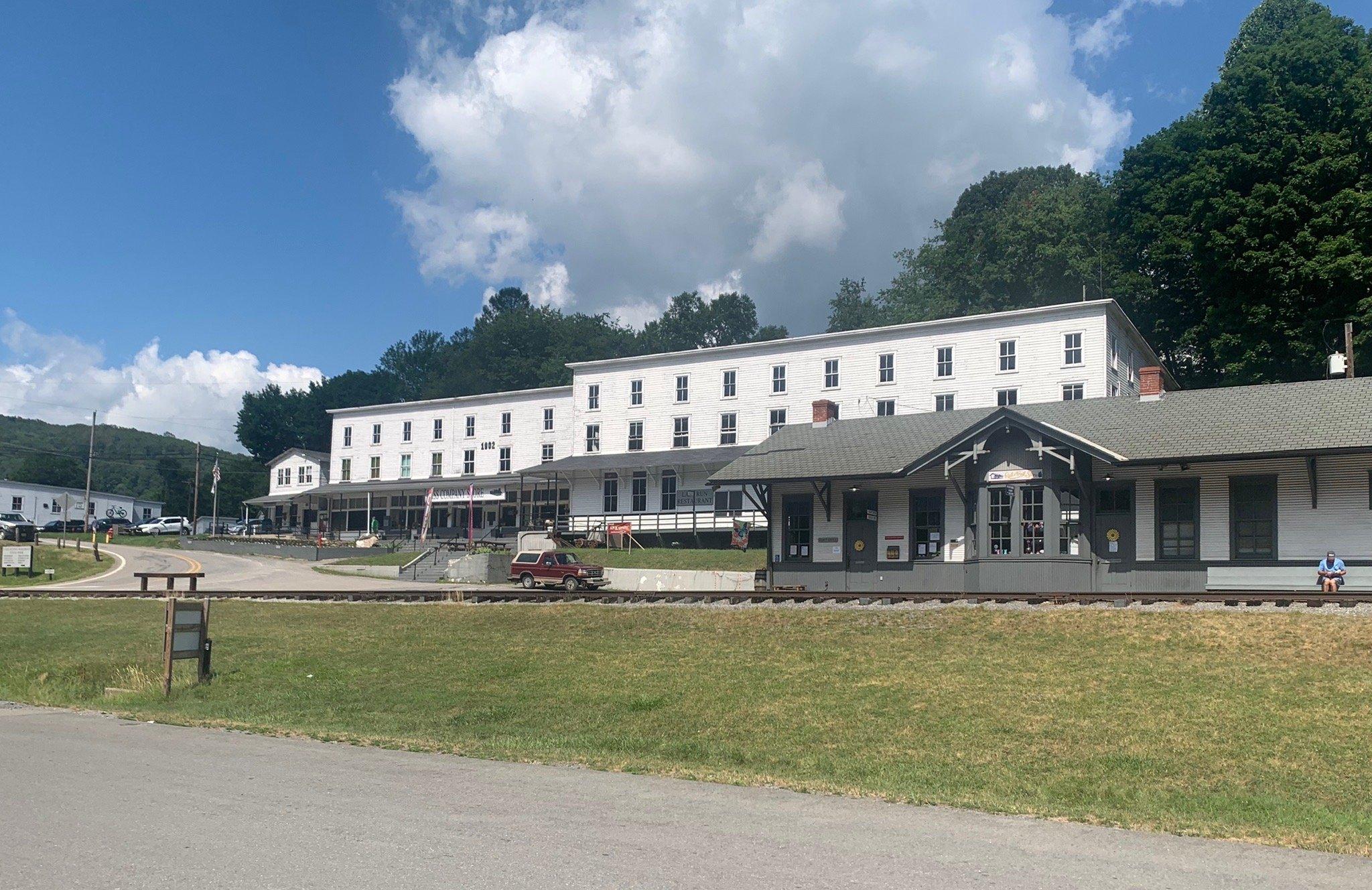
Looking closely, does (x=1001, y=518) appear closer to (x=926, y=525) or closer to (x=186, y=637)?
(x=926, y=525)

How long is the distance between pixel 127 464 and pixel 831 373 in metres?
137

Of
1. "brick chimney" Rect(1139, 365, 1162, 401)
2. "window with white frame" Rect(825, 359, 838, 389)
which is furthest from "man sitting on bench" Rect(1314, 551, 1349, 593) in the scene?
"window with white frame" Rect(825, 359, 838, 389)

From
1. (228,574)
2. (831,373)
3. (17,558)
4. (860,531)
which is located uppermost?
(831,373)

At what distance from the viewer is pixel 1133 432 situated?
2956 centimetres

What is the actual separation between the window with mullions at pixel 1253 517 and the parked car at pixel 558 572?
66.8 feet

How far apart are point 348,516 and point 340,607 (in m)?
46.5

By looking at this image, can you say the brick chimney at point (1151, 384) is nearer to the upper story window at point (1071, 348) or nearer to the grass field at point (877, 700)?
the grass field at point (877, 700)

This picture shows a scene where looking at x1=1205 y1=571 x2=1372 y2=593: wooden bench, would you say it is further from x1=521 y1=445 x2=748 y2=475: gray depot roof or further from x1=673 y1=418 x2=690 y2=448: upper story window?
x1=673 y1=418 x2=690 y2=448: upper story window

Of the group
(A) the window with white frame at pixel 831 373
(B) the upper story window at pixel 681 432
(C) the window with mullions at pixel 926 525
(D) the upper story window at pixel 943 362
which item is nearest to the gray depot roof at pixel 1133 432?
(C) the window with mullions at pixel 926 525

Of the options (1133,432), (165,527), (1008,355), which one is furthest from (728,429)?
(165,527)

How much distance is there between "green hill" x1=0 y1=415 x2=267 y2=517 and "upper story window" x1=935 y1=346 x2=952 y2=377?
85895mm

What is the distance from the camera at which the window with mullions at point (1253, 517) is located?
2647cm

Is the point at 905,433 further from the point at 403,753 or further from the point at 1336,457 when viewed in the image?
the point at 403,753

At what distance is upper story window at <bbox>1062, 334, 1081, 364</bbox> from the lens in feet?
159
